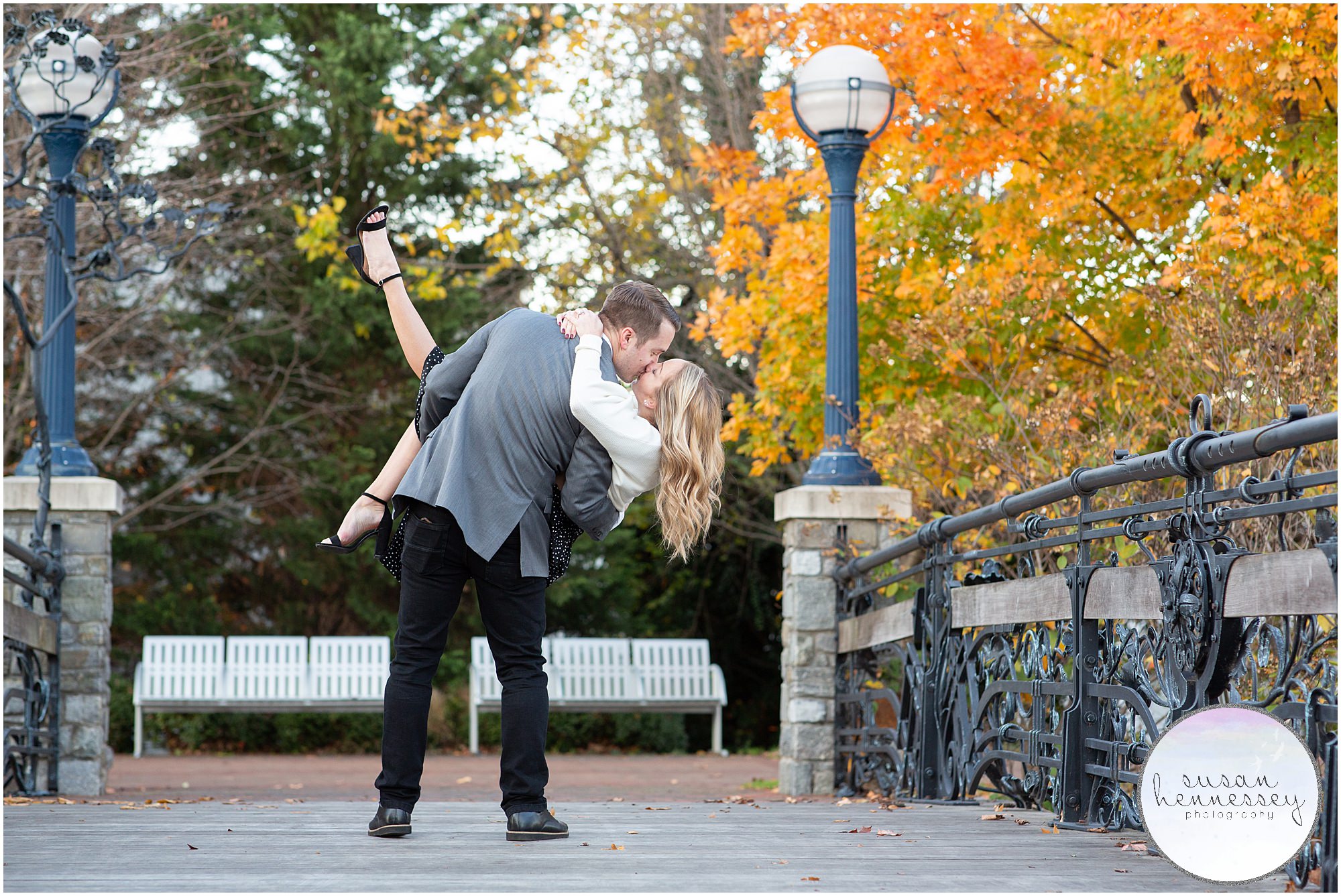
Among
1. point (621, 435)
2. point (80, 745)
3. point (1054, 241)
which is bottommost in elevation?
point (80, 745)

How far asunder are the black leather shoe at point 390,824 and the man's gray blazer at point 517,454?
29.1 inches

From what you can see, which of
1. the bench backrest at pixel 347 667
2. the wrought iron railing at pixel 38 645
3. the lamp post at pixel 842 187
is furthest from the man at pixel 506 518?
the bench backrest at pixel 347 667

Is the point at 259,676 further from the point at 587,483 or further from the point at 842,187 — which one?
the point at 587,483

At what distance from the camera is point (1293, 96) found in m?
8.23

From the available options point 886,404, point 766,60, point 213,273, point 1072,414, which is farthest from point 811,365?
point 213,273

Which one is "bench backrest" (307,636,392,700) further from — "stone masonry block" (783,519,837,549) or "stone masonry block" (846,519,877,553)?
"stone masonry block" (846,519,877,553)

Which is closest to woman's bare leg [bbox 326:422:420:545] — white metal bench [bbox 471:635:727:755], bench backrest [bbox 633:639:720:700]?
white metal bench [bbox 471:635:727:755]

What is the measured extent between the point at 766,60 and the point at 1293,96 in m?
6.87

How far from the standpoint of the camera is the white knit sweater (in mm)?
3707

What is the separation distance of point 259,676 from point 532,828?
10.1 meters

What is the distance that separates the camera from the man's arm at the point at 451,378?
3949mm

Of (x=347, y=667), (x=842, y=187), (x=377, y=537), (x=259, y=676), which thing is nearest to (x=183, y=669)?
(x=259, y=676)

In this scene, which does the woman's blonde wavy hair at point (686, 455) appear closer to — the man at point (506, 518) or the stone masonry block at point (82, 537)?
the man at point (506, 518)

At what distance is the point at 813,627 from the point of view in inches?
303
